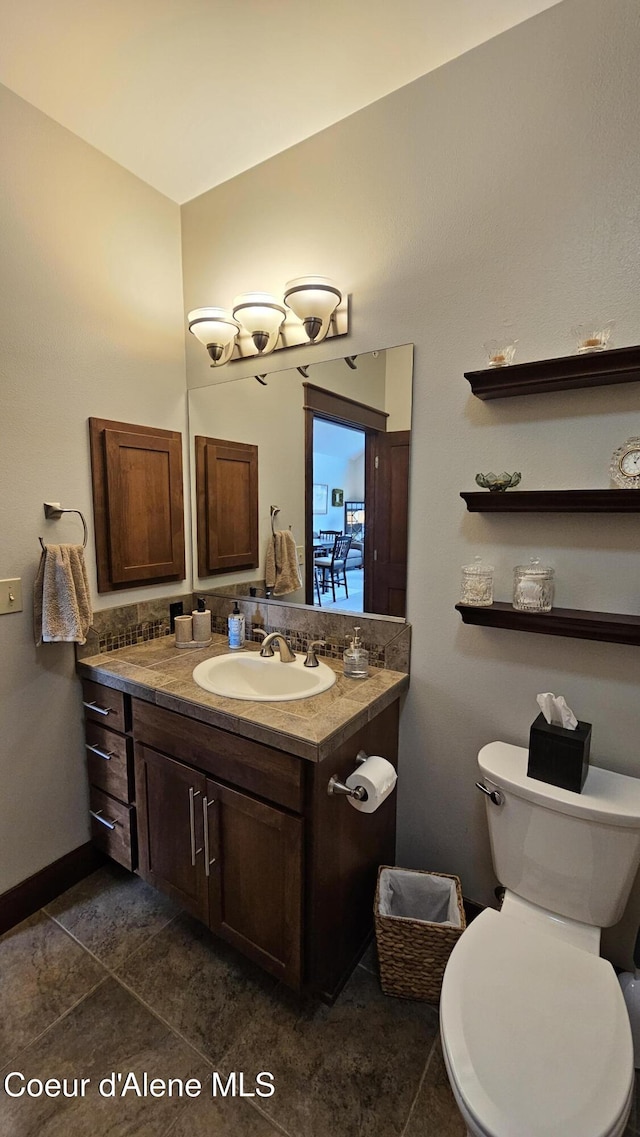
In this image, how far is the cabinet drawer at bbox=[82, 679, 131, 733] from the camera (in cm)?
170

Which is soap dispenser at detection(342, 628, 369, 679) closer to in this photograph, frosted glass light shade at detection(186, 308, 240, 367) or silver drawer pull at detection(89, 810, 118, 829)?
silver drawer pull at detection(89, 810, 118, 829)

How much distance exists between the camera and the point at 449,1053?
0.92m

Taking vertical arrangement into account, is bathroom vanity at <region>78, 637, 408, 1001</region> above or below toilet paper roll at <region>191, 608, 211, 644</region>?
below

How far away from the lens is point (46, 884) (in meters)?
1.79

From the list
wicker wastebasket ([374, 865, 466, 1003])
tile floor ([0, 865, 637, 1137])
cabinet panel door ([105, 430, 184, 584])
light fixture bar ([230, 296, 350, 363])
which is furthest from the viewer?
cabinet panel door ([105, 430, 184, 584])

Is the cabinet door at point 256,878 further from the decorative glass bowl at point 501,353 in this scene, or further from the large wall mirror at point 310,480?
the decorative glass bowl at point 501,353

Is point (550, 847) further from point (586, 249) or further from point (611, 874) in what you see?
point (586, 249)

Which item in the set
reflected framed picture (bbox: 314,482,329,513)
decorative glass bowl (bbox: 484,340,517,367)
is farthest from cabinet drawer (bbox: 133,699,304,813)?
decorative glass bowl (bbox: 484,340,517,367)

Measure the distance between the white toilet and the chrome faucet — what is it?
2.39 ft

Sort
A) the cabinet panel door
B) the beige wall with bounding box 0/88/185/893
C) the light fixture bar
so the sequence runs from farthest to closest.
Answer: the cabinet panel door, the light fixture bar, the beige wall with bounding box 0/88/185/893

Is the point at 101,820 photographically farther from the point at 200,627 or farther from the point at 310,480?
the point at 310,480

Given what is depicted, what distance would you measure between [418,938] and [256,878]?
19.2 inches

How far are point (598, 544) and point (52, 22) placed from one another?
208cm

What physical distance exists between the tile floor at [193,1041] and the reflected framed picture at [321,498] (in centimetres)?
153
